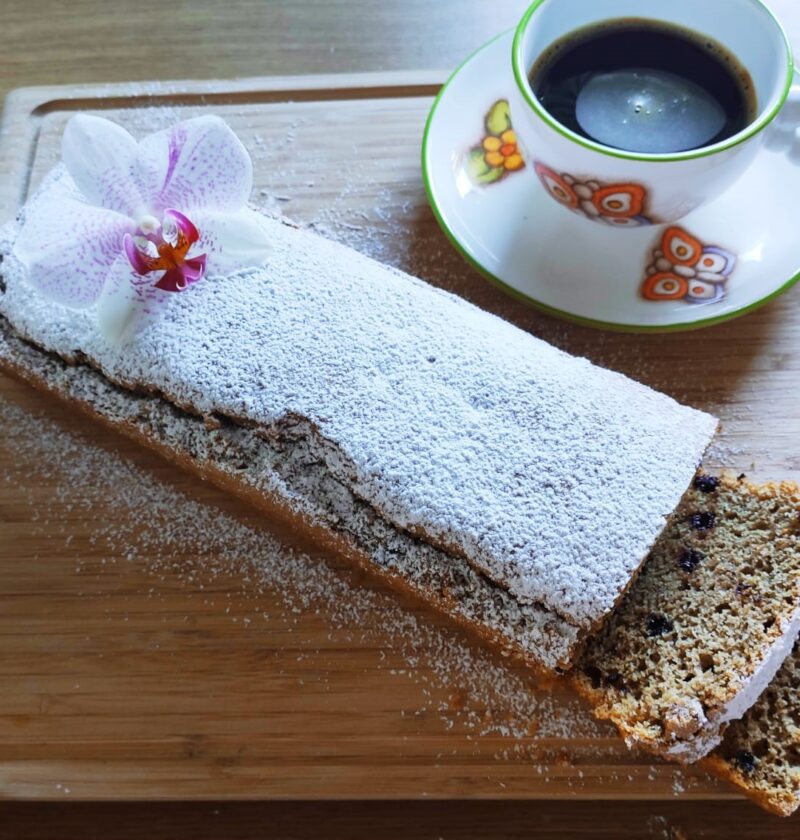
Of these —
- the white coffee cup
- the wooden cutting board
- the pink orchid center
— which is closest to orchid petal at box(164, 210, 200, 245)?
the pink orchid center

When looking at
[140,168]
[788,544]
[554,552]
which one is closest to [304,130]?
[140,168]

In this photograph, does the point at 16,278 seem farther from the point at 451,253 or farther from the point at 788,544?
the point at 788,544

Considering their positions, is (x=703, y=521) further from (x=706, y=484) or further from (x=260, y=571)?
(x=260, y=571)

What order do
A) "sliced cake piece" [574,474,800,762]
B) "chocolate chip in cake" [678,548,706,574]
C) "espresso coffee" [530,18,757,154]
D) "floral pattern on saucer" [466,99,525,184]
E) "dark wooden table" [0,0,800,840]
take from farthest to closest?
1. "dark wooden table" [0,0,800,840]
2. "floral pattern on saucer" [466,99,525,184]
3. "espresso coffee" [530,18,757,154]
4. "chocolate chip in cake" [678,548,706,574]
5. "sliced cake piece" [574,474,800,762]

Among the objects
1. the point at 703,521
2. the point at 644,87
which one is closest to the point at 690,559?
the point at 703,521

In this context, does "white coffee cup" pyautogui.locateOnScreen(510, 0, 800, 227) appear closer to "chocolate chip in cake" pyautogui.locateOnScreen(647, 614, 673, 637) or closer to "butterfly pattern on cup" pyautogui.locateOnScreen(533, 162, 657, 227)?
"butterfly pattern on cup" pyautogui.locateOnScreen(533, 162, 657, 227)

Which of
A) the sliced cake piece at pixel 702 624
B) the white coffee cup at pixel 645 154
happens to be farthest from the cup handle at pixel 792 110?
the sliced cake piece at pixel 702 624
